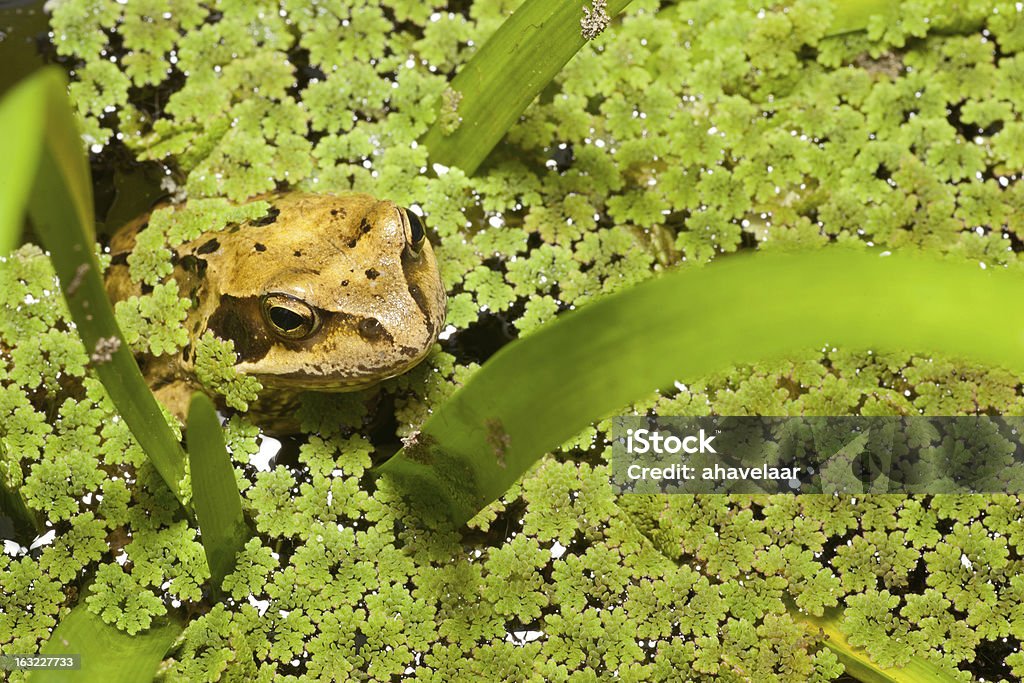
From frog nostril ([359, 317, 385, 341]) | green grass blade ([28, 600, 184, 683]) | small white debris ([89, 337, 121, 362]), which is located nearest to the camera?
small white debris ([89, 337, 121, 362])

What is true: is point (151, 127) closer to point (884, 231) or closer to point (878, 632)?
point (884, 231)

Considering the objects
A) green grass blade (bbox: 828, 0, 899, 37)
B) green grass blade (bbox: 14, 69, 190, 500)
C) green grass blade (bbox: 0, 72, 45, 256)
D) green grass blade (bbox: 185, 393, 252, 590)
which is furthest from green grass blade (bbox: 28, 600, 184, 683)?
green grass blade (bbox: 828, 0, 899, 37)

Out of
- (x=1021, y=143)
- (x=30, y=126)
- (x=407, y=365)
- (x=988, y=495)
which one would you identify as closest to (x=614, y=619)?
(x=407, y=365)

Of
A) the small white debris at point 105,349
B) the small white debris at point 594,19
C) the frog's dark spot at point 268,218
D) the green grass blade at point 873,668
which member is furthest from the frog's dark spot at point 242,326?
the green grass blade at point 873,668

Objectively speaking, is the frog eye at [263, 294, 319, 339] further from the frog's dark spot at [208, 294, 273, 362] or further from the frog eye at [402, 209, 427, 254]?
the frog eye at [402, 209, 427, 254]

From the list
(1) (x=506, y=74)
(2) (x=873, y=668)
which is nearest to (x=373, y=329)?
(1) (x=506, y=74)

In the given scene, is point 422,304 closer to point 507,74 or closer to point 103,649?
point 507,74

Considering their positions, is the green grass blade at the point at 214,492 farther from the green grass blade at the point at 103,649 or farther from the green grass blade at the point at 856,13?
the green grass blade at the point at 856,13
